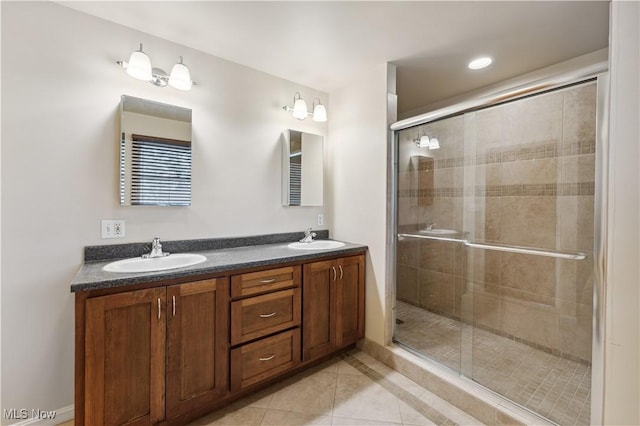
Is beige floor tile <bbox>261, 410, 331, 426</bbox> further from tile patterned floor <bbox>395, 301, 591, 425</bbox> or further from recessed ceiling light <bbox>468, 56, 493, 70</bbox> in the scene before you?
recessed ceiling light <bbox>468, 56, 493, 70</bbox>

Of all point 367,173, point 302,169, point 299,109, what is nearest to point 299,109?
point 299,109

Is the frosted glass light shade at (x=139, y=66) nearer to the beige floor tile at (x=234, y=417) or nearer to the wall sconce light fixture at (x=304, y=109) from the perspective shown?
the wall sconce light fixture at (x=304, y=109)

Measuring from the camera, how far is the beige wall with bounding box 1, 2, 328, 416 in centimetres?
143

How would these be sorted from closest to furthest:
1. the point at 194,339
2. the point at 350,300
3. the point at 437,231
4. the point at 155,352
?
1. the point at 155,352
2. the point at 194,339
3. the point at 350,300
4. the point at 437,231

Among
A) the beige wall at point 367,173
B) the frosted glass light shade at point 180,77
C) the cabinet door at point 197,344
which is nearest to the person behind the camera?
the cabinet door at point 197,344

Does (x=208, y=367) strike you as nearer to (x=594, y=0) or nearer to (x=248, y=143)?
(x=248, y=143)

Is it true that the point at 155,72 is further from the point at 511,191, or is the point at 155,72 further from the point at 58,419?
the point at 511,191

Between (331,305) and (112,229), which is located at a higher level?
(112,229)

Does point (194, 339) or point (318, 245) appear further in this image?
point (318, 245)

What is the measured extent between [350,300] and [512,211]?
1589 mm

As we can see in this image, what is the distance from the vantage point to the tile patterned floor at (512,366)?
159 cm

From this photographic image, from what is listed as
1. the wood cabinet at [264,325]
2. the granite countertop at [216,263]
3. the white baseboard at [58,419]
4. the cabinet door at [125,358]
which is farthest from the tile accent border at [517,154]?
the white baseboard at [58,419]

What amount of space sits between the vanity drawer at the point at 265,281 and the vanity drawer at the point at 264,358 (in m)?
0.32

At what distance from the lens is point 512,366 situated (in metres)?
2.00
